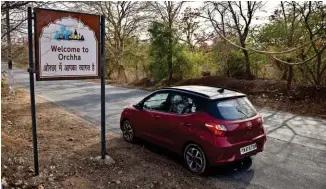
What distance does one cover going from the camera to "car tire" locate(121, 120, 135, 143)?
6.68 metres

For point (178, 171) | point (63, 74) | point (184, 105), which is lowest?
point (178, 171)

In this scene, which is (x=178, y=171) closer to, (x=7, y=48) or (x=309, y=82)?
(x=7, y=48)

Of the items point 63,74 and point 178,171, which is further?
point 178,171

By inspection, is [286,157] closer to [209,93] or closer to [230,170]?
[230,170]

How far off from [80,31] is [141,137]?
268 centimetres

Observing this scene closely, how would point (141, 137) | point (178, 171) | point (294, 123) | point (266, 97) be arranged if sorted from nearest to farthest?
point (178, 171)
point (141, 137)
point (294, 123)
point (266, 97)

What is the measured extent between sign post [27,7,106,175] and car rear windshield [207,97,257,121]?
209 centimetres

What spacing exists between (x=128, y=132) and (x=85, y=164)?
1.63 m

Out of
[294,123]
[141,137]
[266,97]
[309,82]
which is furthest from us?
[309,82]

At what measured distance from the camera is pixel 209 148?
475 cm

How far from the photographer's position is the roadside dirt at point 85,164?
4.56 metres

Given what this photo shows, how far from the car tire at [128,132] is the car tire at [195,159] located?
1799mm

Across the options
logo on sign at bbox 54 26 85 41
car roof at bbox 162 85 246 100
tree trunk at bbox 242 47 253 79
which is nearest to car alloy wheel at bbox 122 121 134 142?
car roof at bbox 162 85 246 100

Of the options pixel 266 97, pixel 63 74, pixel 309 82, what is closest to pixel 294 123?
pixel 266 97
